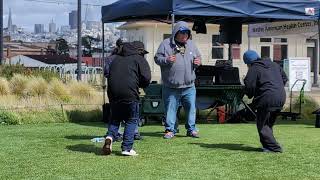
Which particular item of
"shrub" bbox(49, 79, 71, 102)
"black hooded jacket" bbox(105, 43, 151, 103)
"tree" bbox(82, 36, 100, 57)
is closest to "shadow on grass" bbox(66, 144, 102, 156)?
"black hooded jacket" bbox(105, 43, 151, 103)

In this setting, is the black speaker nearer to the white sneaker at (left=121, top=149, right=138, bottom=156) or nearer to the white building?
the white sneaker at (left=121, top=149, right=138, bottom=156)

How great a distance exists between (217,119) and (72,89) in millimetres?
4520

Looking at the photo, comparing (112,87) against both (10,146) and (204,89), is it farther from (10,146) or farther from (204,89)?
(204,89)

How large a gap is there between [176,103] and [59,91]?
6.29 m

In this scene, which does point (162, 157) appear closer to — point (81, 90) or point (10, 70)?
point (81, 90)

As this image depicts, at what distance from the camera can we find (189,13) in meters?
→ 12.1

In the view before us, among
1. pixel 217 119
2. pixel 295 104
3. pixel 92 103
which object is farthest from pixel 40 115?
pixel 295 104

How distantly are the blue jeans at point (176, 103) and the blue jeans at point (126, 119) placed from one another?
67.1 inches

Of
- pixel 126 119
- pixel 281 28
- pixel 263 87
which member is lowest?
pixel 126 119

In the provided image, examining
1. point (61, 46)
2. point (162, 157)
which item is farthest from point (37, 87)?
point (61, 46)

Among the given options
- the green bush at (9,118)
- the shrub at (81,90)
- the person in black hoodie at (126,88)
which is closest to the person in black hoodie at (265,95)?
the person in black hoodie at (126,88)

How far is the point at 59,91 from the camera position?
52.1ft

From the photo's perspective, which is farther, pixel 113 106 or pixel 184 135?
pixel 184 135

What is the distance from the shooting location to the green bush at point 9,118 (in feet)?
43.1
